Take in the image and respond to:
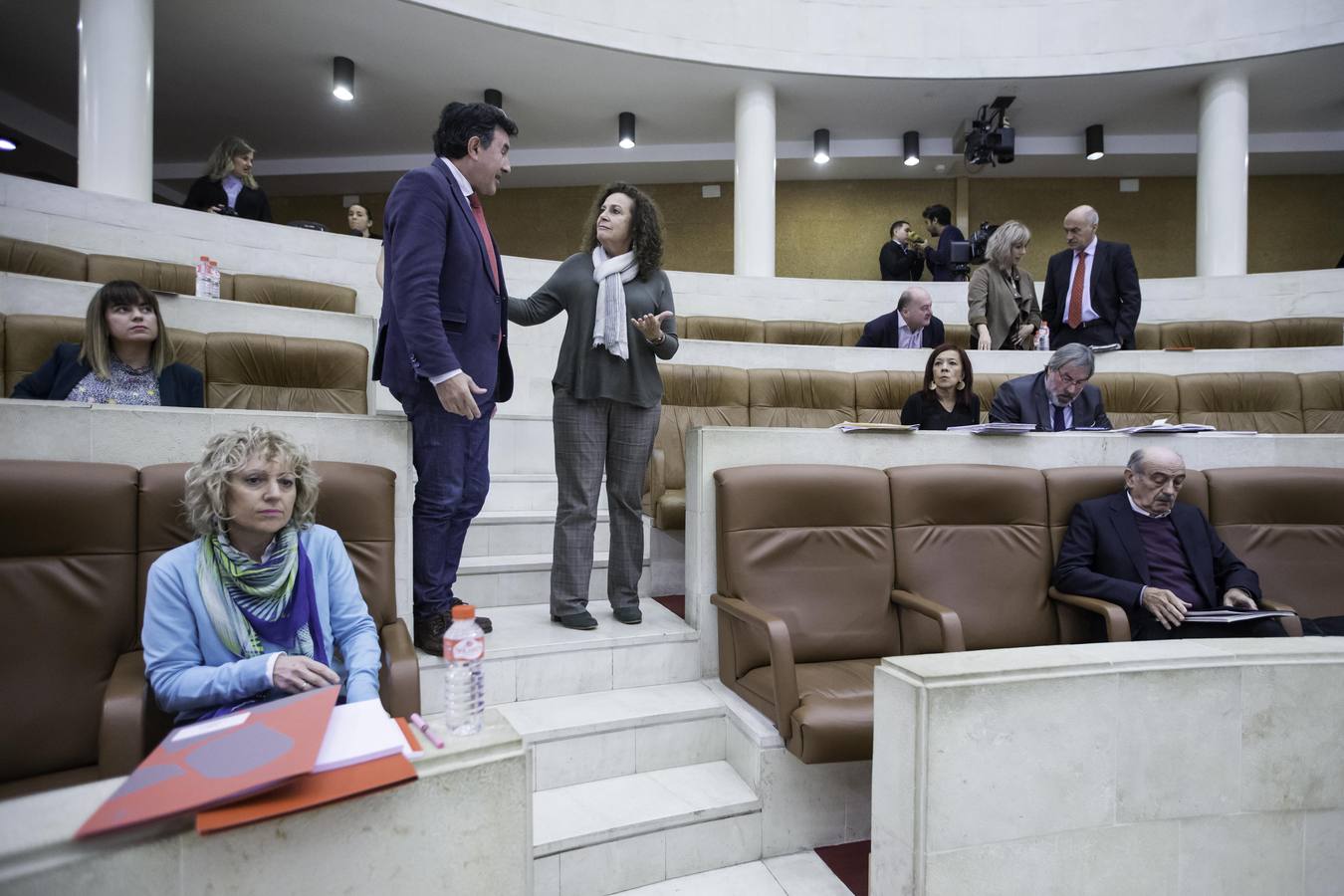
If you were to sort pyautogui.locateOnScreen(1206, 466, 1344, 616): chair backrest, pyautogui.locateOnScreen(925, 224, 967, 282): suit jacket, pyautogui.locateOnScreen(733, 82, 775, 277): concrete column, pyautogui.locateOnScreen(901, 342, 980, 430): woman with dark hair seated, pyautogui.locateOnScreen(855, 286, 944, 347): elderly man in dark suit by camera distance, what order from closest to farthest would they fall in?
pyautogui.locateOnScreen(1206, 466, 1344, 616): chair backrest → pyautogui.locateOnScreen(901, 342, 980, 430): woman with dark hair seated → pyautogui.locateOnScreen(855, 286, 944, 347): elderly man in dark suit → pyautogui.locateOnScreen(925, 224, 967, 282): suit jacket → pyautogui.locateOnScreen(733, 82, 775, 277): concrete column

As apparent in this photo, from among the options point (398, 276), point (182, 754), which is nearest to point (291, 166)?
point (398, 276)

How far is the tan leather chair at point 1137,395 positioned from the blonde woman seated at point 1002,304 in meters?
0.60

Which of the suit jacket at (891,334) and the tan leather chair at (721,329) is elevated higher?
the tan leather chair at (721,329)

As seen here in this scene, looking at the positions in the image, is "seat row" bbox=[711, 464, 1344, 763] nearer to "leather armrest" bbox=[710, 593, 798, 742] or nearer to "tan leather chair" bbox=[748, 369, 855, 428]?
"leather armrest" bbox=[710, 593, 798, 742]

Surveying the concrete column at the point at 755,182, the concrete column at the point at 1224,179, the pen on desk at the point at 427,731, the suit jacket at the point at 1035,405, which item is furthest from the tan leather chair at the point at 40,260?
the concrete column at the point at 1224,179

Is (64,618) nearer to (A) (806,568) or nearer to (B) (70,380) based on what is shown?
(B) (70,380)

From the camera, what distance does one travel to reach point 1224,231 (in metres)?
6.30

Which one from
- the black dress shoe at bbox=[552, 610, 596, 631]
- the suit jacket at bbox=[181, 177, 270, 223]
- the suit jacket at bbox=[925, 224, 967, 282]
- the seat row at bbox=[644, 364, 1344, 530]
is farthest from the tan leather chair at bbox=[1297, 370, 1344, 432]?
the suit jacket at bbox=[181, 177, 270, 223]

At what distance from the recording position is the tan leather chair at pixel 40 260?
10.8 ft

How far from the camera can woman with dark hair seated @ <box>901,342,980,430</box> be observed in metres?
2.99

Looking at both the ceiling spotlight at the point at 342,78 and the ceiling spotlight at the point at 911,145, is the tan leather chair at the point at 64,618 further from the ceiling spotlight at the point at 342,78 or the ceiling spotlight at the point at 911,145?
the ceiling spotlight at the point at 911,145

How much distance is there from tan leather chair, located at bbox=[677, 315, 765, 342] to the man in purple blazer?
3.11 m

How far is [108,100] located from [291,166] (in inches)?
162

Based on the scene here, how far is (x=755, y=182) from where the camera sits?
21.4ft
